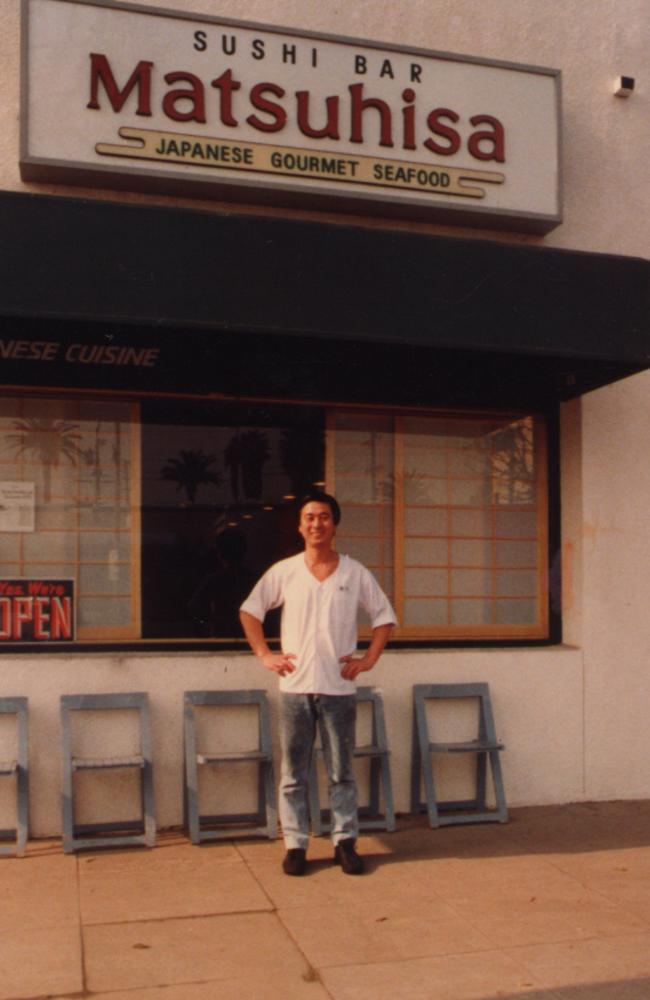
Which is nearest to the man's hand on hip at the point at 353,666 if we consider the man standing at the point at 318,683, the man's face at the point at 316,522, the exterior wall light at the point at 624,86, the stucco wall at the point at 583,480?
the man standing at the point at 318,683

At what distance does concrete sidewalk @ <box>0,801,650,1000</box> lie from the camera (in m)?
4.19

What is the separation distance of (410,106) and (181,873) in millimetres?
4783

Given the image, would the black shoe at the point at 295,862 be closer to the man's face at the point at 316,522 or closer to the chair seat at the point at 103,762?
the chair seat at the point at 103,762

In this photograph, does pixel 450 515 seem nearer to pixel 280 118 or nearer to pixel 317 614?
pixel 317 614

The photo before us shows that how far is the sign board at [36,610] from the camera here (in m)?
6.32

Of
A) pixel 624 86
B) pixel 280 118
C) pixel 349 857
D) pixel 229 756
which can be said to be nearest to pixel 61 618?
pixel 229 756

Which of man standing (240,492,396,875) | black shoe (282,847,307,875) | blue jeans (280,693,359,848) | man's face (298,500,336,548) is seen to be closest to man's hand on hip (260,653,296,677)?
man standing (240,492,396,875)

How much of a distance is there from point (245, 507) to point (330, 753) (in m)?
1.81

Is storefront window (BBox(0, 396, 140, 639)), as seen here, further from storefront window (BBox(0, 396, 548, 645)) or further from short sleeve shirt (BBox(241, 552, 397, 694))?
short sleeve shirt (BBox(241, 552, 397, 694))

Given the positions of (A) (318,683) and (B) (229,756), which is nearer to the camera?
(A) (318,683)

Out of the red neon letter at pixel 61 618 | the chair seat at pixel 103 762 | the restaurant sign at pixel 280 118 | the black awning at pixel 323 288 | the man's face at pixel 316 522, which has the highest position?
the restaurant sign at pixel 280 118

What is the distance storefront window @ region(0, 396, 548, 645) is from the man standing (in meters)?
1.10

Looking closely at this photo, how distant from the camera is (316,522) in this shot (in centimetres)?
571

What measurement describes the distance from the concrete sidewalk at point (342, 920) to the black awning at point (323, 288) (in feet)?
9.46
